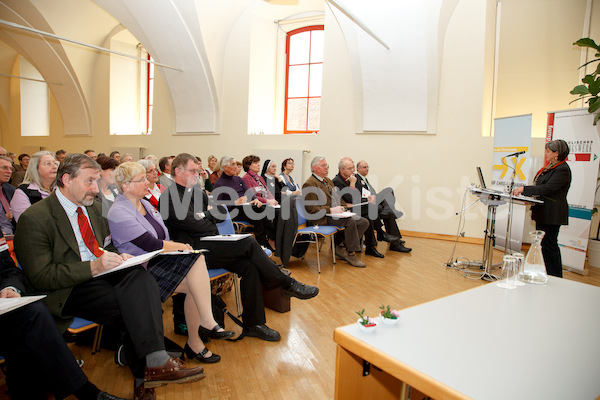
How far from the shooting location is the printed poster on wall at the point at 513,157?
4.59 metres

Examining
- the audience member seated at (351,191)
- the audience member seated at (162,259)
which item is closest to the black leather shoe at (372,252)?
the audience member seated at (351,191)

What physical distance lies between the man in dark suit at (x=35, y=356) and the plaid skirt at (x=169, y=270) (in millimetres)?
672

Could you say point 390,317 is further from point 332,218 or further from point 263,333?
point 332,218

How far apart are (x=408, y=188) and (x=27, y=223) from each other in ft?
20.9

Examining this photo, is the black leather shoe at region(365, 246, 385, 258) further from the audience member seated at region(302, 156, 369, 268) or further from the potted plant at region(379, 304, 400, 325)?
the potted plant at region(379, 304, 400, 325)

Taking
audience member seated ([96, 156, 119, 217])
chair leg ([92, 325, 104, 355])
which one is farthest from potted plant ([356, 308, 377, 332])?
audience member seated ([96, 156, 119, 217])

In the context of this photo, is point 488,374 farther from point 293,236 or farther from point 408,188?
point 408,188

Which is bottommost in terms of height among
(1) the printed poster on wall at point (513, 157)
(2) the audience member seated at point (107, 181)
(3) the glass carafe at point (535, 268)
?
(3) the glass carafe at point (535, 268)

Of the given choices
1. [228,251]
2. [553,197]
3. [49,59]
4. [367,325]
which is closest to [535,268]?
[367,325]

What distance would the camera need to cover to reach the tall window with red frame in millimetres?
8516

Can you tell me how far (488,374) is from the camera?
1081 millimetres

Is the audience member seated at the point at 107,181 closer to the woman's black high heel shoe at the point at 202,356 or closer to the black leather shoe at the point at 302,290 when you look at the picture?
the woman's black high heel shoe at the point at 202,356

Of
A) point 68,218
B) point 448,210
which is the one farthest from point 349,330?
point 448,210

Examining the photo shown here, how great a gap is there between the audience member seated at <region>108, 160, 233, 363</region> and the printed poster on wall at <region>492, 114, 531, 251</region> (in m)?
3.70
